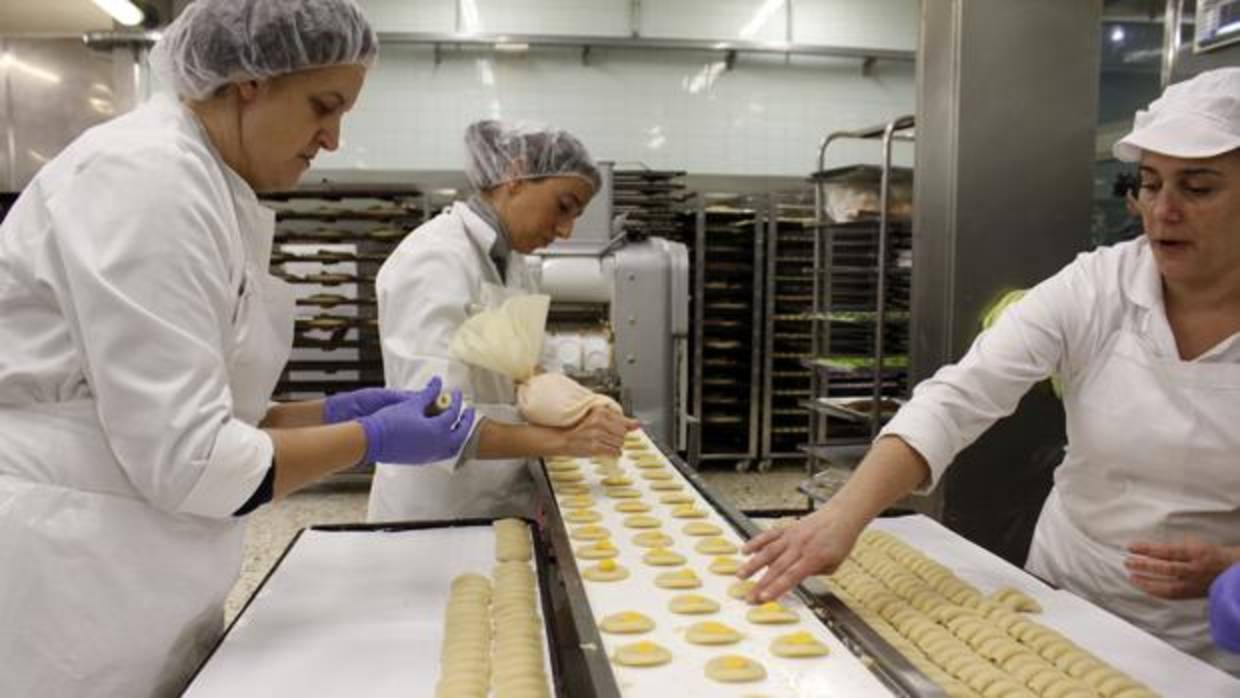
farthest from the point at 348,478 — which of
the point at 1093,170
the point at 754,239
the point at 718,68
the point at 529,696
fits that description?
the point at 529,696

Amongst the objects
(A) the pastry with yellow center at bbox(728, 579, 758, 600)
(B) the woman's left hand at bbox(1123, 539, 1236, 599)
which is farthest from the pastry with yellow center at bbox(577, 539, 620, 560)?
(B) the woman's left hand at bbox(1123, 539, 1236, 599)

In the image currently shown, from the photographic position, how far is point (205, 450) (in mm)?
1049

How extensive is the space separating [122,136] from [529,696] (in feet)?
2.75

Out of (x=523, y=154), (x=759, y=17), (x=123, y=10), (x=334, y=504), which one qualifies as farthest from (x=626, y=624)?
(x=759, y=17)

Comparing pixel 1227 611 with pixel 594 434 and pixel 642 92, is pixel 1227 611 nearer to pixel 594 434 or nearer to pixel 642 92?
pixel 594 434

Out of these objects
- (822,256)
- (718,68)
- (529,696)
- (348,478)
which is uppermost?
(718,68)

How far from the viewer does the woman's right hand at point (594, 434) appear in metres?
1.92

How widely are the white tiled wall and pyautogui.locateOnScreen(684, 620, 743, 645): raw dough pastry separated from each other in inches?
212

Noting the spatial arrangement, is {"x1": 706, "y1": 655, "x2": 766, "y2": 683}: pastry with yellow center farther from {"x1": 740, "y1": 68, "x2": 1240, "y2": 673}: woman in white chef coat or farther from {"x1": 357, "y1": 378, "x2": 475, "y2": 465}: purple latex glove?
{"x1": 357, "y1": 378, "x2": 475, "y2": 465}: purple latex glove

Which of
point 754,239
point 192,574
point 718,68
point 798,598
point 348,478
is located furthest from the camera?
point 718,68

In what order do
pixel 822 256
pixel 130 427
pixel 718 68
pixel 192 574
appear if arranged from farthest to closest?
pixel 718 68 < pixel 822 256 < pixel 192 574 < pixel 130 427

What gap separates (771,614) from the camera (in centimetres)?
126

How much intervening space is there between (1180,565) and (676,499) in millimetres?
929

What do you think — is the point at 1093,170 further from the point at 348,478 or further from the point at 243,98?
the point at 348,478
